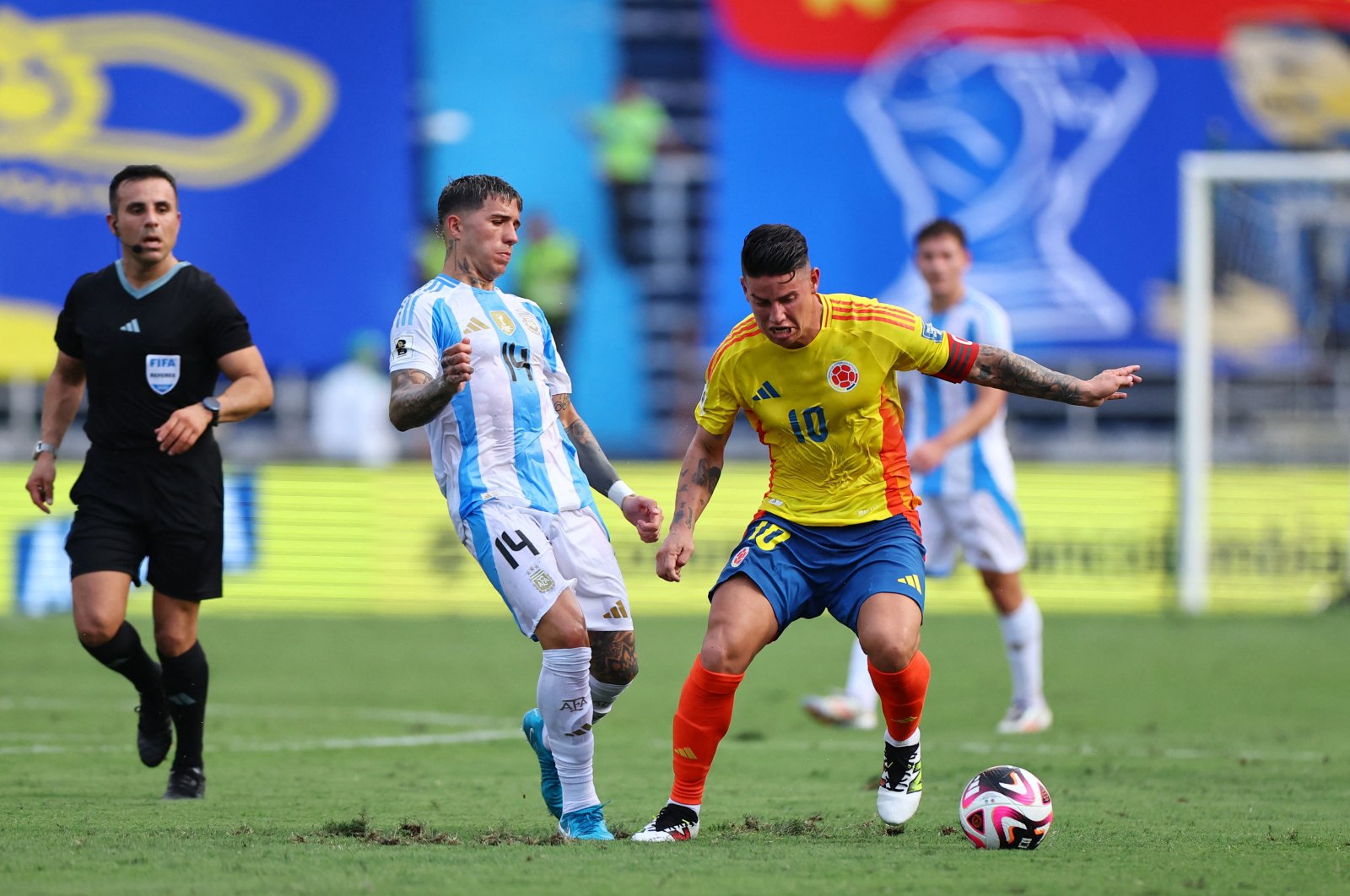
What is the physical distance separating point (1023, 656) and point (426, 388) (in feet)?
17.4

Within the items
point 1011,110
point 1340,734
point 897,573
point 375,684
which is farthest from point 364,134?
point 897,573

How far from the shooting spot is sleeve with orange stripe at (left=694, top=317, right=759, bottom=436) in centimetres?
653

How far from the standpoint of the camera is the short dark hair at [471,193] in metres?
6.47

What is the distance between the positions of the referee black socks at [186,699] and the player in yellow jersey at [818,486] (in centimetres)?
207

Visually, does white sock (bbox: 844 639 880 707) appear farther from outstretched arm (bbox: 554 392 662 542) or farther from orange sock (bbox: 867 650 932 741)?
outstretched arm (bbox: 554 392 662 542)

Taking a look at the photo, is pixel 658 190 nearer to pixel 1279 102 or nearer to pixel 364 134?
pixel 364 134

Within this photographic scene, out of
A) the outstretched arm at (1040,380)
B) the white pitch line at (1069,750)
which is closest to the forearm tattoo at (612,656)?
the outstretched arm at (1040,380)

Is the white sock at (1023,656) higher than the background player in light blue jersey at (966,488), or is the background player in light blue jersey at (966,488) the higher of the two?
the background player in light blue jersey at (966,488)

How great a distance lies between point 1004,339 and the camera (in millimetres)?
10109

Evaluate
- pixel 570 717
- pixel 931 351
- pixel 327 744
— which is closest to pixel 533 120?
pixel 327 744

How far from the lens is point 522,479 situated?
251 inches

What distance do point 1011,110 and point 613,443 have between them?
5.77 meters

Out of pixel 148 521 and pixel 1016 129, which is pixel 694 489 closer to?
pixel 148 521

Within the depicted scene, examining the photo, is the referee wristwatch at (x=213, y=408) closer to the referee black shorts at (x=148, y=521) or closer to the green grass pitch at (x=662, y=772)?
the referee black shorts at (x=148, y=521)
